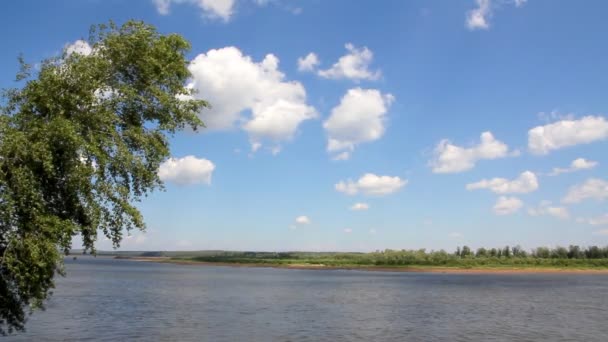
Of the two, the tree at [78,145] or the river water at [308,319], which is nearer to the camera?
the tree at [78,145]

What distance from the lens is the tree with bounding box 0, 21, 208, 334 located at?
19844 millimetres

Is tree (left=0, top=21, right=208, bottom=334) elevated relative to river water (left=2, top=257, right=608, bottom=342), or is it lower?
elevated

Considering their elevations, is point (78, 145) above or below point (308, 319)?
above

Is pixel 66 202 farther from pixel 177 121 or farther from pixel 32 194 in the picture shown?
pixel 177 121

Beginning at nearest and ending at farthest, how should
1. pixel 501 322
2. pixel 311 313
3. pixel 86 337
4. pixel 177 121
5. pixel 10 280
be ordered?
pixel 10 280
pixel 177 121
pixel 86 337
pixel 501 322
pixel 311 313

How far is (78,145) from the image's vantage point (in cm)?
2045

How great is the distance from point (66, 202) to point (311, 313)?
43.0 metres

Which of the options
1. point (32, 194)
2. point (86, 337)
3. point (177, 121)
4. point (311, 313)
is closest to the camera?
point (32, 194)

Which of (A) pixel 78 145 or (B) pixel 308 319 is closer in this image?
(A) pixel 78 145

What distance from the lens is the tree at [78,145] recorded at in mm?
19844

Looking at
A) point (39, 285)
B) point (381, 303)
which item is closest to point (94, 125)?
point (39, 285)

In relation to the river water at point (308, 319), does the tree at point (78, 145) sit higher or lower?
higher

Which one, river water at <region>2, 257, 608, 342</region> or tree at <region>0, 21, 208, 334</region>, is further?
river water at <region>2, 257, 608, 342</region>

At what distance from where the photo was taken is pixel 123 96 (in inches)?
878
